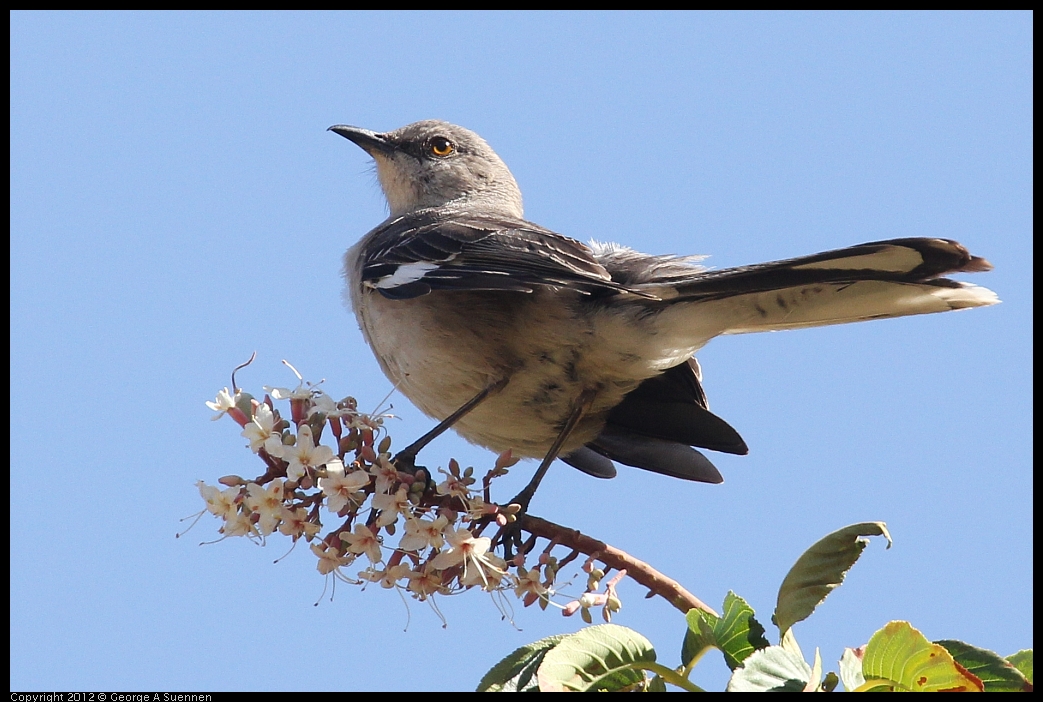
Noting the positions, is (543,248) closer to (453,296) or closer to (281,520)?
(453,296)

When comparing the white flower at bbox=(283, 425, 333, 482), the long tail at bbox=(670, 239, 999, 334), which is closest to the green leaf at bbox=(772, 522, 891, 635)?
the long tail at bbox=(670, 239, 999, 334)

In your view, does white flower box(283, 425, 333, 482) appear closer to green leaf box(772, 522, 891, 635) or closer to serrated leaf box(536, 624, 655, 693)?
serrated leaf box(536, 624, 655, 693)

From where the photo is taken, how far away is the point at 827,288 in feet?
13.4

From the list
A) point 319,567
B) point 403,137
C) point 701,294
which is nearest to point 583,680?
point 319,567

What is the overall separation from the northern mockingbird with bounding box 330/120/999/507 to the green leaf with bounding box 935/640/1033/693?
148 centimetres

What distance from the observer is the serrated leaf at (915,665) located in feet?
8.20

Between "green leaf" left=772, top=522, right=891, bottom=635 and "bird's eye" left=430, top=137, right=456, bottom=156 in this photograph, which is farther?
"bird's eye" left=430, top=137, right=456, bottom=156

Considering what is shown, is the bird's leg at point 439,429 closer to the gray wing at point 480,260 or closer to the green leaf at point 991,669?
the gray wing at point 480,260

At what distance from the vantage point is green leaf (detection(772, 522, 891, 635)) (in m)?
2.77

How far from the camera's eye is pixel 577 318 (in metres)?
4.79

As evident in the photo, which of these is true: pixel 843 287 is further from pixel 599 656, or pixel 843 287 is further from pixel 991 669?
pixel 599 656

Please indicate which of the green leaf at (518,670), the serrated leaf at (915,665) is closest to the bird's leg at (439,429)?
the green leaf at (518,670)

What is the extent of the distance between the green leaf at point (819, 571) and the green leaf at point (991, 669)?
0.33 metres

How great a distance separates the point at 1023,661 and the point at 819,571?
600 millimetres
